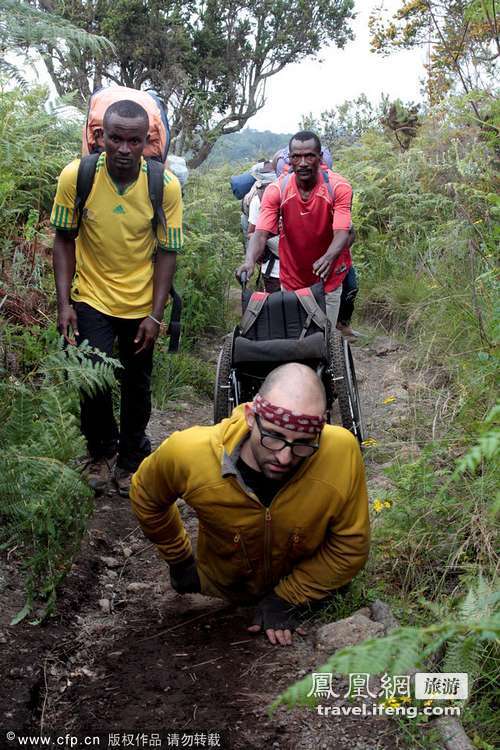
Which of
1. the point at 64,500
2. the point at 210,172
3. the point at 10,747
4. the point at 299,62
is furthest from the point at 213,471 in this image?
the point at 299,62

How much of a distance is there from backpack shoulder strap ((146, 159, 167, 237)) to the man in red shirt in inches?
48.5

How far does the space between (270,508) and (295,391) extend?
553mm

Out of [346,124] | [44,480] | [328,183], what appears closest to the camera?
[44,480]

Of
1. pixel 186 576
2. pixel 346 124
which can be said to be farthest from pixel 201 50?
pixel 186 576

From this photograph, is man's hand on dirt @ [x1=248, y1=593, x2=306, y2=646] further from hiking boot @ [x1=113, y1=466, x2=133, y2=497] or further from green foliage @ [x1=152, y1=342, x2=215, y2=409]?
green foliage @ [x1=152, y1=342, x2=215, y2=409]

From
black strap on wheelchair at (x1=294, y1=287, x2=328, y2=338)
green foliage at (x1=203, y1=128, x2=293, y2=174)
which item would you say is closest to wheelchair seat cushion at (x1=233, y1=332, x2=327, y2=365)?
black strap on wheelchair at (x1=294, y1=287, x2=328, y2=338)

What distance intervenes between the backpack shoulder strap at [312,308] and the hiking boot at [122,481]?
1.51 m

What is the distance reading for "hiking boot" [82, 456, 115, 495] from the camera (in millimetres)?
5414

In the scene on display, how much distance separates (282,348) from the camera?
5.07m

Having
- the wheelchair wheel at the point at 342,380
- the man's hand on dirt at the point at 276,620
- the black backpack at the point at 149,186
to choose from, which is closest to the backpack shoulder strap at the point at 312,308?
the wheelchair wheel at the point at 342,380

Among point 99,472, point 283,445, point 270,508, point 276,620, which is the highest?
point 283,445

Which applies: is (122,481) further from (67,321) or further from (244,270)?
(244,270)

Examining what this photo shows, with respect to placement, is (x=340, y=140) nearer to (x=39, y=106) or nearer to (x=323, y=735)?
(x=39, y=106)

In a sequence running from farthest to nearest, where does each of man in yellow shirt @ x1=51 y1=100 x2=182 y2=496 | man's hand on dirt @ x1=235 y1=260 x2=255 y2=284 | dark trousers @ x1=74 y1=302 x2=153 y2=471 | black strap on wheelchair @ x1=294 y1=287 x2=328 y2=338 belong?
man's hand on dirt @ x1=235 y1=260 x2=255 y2=284 < black strap on wheelchair @ x1=294 y1=287 x2=328 y2=338 < dark trousers @ x1=74 y1=302 x2=153 y2=471 < man in yellow shirt @ x1=51 y1=100 x2=182 y2=496
